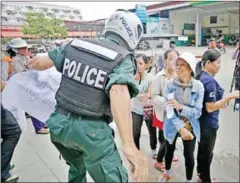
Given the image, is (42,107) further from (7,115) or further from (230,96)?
(230,96)

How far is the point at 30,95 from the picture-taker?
1.76 m

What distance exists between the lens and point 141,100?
7.77 ft

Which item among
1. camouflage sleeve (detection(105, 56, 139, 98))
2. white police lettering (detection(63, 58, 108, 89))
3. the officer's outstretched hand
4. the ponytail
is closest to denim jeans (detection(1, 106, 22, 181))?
white police lettering (detection(63, 58, 108, 89))

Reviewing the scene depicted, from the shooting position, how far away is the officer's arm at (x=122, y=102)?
95cm

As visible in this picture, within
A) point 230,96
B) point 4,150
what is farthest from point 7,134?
point 230,96

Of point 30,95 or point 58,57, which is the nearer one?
point 58,57

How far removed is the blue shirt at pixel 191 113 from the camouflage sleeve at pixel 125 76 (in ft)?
2.72

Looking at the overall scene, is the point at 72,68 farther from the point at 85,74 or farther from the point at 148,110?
the point at 148,110

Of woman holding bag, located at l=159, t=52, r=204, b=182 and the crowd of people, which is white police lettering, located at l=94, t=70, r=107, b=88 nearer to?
the crowd of people

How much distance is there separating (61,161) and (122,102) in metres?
1.85

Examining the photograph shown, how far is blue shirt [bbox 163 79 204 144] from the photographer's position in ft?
5.75

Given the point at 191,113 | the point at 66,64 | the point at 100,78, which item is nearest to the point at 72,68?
the point at 66,64

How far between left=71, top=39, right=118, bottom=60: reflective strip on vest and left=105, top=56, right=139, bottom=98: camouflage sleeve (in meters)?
0.06

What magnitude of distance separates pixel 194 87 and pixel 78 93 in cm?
96
